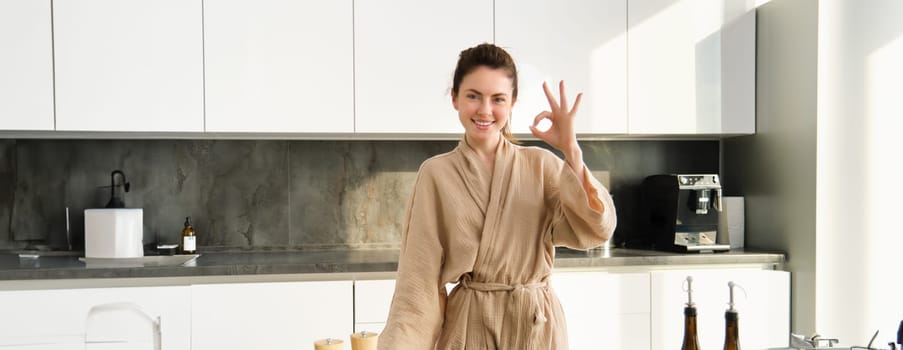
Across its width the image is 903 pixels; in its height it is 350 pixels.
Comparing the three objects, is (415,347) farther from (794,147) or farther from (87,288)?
(794,147)

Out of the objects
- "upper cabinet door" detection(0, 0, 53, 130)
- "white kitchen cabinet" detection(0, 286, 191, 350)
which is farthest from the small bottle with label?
"upper cabinet door" detection(0, 0, 53, 130)

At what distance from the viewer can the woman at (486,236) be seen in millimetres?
1188

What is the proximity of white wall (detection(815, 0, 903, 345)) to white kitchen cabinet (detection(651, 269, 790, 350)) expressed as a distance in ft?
0.50

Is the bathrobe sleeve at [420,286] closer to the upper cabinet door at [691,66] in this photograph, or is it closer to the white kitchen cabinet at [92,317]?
the white kitchen cabinet at [92,317]

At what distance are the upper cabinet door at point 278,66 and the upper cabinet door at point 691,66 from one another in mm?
1191

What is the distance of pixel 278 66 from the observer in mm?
2602

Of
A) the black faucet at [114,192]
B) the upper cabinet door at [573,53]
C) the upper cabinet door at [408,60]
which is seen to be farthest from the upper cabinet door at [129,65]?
the upper cabinet door at [573,53]

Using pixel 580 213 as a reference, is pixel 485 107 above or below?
above

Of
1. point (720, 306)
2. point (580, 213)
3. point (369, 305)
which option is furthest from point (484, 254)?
point (720, 306)

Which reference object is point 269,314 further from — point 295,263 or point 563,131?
point 563,131

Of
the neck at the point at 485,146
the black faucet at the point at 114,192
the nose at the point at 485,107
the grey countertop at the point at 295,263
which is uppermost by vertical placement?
the nose at the point at 485,107

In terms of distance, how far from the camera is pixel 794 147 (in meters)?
2.73

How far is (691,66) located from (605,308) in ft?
3.54

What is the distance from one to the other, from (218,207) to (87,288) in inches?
27.7
